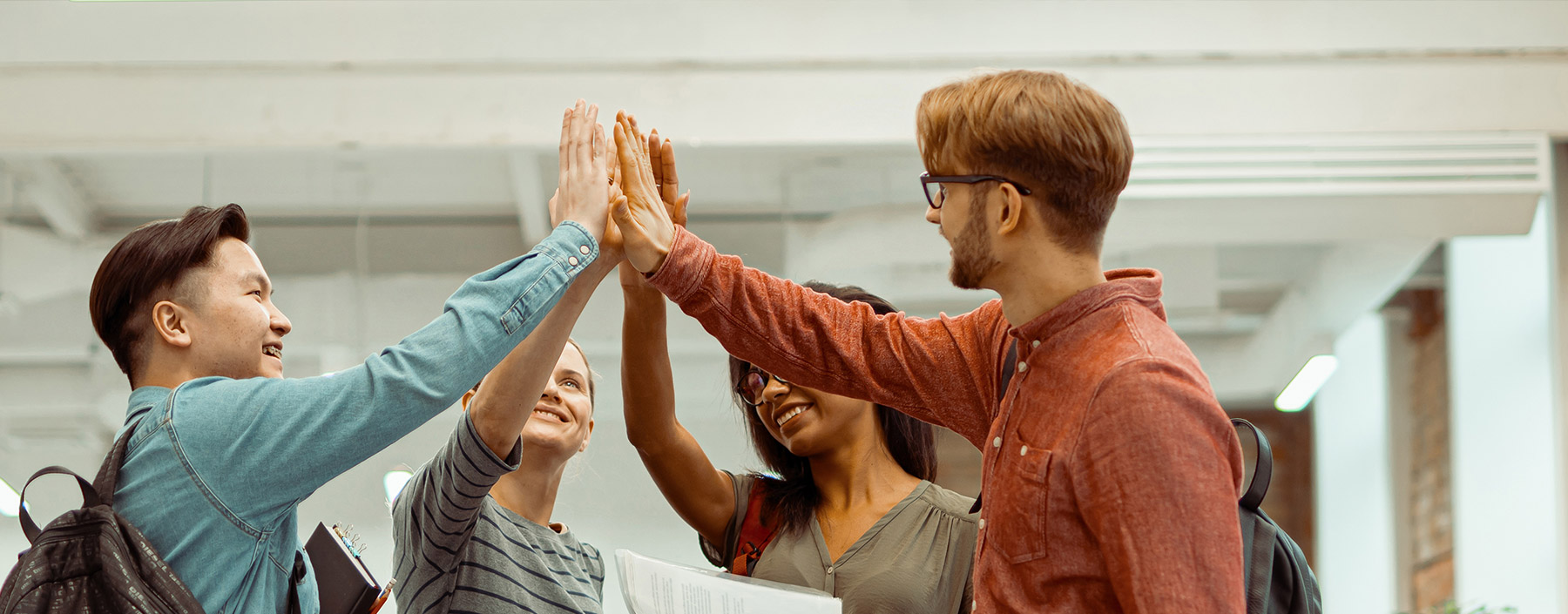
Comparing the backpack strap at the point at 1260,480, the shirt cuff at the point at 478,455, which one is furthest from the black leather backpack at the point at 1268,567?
the shirt cuff at the point at 478,455

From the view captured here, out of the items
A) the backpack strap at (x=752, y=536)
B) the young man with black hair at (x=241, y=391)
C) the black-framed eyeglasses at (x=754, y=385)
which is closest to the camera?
the young man with black hair at (x=241, y=391)

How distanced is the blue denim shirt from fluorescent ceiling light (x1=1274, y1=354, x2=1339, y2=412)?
442 cm

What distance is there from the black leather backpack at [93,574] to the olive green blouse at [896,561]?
861 mm

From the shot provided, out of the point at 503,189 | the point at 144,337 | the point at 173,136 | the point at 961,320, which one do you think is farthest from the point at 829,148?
the point at 144,337

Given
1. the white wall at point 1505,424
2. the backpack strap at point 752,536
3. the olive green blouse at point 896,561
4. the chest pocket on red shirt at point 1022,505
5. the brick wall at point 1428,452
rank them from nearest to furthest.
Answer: the chest pocket on red shirt at point 1022,505
the olive green blouse at point 896,561
the backpack strap at point 752,536
the white wall at point 1505,424
the brick wall at point 1428,452

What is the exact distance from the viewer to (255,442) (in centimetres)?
128

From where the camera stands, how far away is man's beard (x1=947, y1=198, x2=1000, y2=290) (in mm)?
1298

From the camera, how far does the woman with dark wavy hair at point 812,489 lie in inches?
70.2

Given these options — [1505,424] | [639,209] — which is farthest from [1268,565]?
[1505,424]

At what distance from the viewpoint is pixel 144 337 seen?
57.2 inches

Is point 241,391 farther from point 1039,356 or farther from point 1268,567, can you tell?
point 1268,567

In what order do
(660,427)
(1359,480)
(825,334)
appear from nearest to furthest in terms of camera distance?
(825,334), (660,427), (1359,480)

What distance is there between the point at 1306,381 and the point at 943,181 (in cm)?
427

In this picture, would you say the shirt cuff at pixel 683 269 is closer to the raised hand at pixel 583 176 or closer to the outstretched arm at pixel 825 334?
the outstretched arm at pixel 825 334
